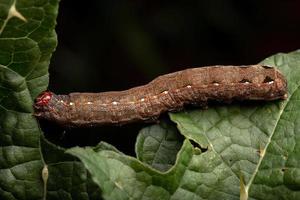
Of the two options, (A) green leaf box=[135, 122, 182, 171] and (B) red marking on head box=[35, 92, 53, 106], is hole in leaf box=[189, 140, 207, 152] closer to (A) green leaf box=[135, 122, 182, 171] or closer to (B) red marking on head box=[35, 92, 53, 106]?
(A) green leaf box=[135, 122, 182, 171]

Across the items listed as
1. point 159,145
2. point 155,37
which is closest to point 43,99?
point 159,145

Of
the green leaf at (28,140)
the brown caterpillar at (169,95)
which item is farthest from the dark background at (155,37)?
the green leaf at (28,140)

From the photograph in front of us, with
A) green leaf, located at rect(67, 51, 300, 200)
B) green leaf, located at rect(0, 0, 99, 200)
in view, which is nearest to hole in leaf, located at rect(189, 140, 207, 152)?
green leaf, located at rect(67, 51, 300, 200)

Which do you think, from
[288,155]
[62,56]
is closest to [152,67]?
[62,56]

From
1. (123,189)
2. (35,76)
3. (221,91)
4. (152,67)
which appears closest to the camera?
(123,189)

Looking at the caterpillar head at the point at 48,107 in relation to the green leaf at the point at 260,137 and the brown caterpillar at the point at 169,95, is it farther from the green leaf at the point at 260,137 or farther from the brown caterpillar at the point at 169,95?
the green leaf at the point at 260,137

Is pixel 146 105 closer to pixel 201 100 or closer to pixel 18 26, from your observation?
pixel 201 100

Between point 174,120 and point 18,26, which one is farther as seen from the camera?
point 174,120
